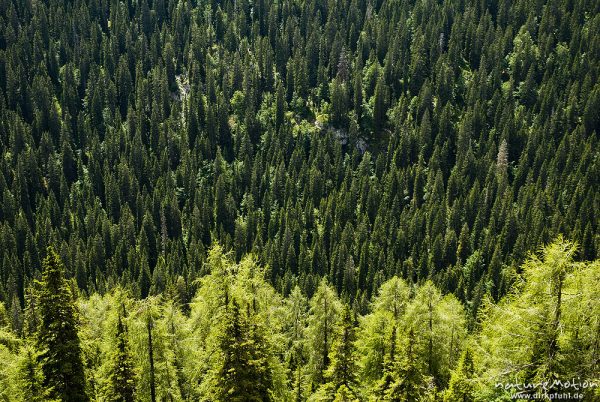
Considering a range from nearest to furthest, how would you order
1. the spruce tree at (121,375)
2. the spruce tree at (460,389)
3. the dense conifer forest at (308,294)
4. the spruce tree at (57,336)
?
1. the dense conifer forest at (308,294)
2. the spruce tree at (57,336)
3. the spruce tree at (460,389)
4. the spruce tree at (121,375)

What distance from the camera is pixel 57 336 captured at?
36.7 metres

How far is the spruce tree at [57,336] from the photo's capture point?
36.3m

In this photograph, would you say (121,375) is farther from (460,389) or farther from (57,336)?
(460,389)

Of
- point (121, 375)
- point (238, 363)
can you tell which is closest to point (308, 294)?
point (121, 375)

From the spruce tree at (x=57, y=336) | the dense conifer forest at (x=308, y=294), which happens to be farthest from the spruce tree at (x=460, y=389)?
the spruce tree at (x=57, y=336)

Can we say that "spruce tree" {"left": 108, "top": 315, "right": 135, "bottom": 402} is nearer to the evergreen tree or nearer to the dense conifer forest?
the evergreen tree

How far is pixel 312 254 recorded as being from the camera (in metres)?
169

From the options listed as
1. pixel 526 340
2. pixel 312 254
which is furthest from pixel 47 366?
pixel 312 254

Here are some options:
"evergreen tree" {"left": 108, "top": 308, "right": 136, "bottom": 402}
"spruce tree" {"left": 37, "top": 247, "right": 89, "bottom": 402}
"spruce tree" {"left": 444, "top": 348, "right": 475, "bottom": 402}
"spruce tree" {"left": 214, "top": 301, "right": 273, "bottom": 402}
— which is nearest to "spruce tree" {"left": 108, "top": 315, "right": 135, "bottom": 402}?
"evergreen tree" {"left": 108, "top": 308, "right": 136, "bottom": 402}

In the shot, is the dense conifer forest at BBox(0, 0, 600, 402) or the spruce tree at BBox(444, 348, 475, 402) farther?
the spruce tree at BBox(444, 348, 475, 402)

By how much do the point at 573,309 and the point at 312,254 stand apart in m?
148

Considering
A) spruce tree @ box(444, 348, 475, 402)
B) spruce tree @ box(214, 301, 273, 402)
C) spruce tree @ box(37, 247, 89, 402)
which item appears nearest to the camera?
spruce tree @ box(214, 301, 273, 402)

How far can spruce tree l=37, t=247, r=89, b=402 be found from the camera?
36344 mm

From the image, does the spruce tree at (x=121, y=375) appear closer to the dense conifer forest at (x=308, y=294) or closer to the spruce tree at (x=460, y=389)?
the dense conifer forest at (x=308, y=294)
